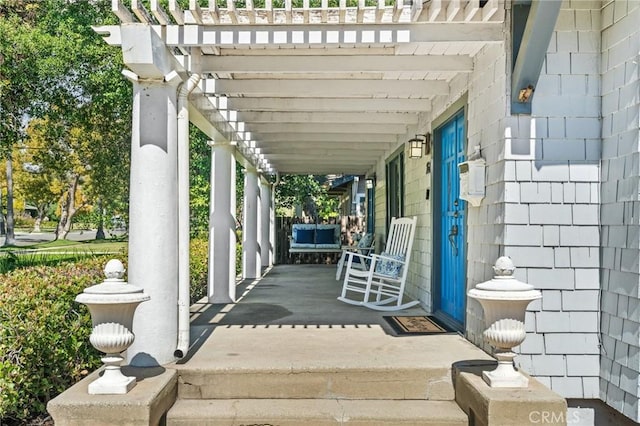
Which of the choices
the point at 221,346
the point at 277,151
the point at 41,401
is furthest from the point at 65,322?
the point at 277,151

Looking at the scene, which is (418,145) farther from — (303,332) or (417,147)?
(303,332)

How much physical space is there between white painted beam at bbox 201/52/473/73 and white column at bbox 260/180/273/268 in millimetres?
6573

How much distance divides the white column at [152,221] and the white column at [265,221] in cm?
731

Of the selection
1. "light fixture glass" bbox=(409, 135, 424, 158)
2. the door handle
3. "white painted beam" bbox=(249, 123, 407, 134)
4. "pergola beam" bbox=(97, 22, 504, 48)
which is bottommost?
the door handle

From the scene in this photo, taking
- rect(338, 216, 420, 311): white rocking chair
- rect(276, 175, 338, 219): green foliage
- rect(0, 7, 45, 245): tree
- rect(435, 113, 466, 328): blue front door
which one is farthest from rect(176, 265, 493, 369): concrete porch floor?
rect(276, 175, 338, 219): green foliage

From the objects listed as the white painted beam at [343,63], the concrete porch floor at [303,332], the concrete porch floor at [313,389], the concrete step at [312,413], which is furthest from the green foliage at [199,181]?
the concrete step at [312,413]

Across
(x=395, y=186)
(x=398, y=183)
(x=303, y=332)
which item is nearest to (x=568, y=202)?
(x=303, y=332)

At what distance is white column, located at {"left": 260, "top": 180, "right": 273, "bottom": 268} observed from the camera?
1091 centimetres

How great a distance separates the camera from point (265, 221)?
36.0 ft

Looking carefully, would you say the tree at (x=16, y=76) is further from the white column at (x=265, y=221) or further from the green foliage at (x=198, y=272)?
the green foliage at (x=198, y=272)

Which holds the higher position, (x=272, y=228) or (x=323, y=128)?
(x=323, y=128)

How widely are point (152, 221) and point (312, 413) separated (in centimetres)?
153

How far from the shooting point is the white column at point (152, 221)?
3348 mm

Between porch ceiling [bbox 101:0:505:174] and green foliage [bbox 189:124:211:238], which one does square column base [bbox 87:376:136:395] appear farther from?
green foliage [bbox 189:124:211:238]
